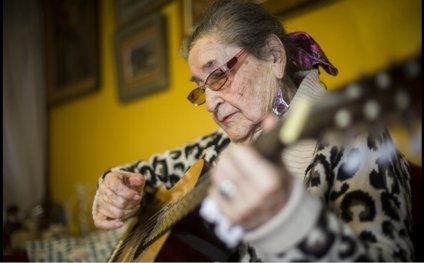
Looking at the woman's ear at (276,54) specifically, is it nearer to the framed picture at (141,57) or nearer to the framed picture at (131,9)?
the framed picture at (141,57)

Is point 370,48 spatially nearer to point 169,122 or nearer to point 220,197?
point 220,197

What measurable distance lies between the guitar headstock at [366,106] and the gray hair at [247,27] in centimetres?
32

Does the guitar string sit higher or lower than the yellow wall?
lower

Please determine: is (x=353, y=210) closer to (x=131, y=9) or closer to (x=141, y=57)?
(x=141, y=57)

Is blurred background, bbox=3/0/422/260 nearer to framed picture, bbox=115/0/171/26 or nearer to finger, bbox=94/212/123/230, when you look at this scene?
framed picture, bbox=115/0/171/26

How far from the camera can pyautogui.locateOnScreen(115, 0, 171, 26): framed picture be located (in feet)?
4.88

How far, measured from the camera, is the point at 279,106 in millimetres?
614

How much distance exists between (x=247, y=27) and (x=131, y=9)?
3.21 feet

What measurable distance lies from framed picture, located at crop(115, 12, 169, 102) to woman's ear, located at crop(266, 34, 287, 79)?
0.60m

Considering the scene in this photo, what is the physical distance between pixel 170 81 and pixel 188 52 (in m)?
0.37

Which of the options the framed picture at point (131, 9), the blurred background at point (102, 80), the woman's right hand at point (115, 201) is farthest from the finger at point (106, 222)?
the framed picture at point (131, 9)

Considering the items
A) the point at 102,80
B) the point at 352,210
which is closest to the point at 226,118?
the point at 352,210

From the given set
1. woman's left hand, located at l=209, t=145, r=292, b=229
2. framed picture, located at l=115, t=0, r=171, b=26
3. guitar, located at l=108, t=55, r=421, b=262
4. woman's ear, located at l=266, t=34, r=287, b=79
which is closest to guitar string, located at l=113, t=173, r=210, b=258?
guitar, located at l=108, t=55, r=421, b=262

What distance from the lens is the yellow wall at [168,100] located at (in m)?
0.55
